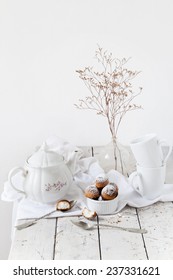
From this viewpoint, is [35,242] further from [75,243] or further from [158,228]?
[158,228]

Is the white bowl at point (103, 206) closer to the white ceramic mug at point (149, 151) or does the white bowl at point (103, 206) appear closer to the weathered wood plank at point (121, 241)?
the weathered wood plank at point (121, 241)


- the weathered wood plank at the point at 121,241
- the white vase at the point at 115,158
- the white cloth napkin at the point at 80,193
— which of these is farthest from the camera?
the white vase at the point at 115,158

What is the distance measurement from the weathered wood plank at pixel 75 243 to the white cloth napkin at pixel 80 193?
83 mm

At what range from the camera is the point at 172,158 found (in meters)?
1.88

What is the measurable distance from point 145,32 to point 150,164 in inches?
28.3

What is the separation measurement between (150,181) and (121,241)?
0.29 metres

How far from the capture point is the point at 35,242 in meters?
1.29

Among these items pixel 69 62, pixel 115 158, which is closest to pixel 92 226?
pixel 115 158

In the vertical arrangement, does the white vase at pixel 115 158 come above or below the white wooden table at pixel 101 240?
above

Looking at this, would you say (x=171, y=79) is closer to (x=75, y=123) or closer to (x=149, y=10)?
(x=149, y=10)

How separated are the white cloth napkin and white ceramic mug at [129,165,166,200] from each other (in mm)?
20

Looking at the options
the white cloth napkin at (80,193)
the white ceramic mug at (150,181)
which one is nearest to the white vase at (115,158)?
the white cloth napkin at (80,193)

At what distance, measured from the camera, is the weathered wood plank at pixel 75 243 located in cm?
122
